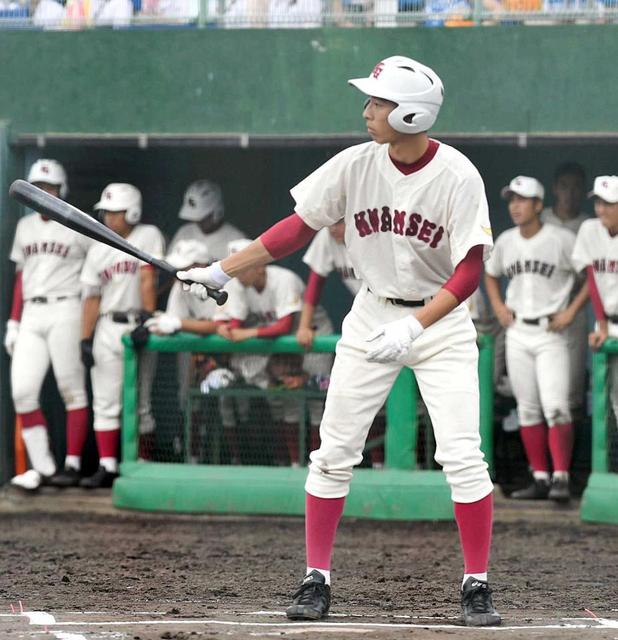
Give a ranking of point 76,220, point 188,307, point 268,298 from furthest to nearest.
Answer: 1. point 188,307
2. point 268,298
3. point 76,220

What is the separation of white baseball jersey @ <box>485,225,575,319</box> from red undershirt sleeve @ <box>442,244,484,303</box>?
12.4 feet

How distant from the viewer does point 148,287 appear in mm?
8812

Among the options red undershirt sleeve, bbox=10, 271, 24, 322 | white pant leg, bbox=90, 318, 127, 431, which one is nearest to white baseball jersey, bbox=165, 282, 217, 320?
white pant leg, bbox=90, 318, 127, 431

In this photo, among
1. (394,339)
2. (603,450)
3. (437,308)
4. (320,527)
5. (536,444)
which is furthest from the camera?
(536,444)

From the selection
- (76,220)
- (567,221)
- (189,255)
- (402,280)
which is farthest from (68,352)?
(402,280)

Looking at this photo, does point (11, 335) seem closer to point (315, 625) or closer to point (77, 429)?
point (77, 429)

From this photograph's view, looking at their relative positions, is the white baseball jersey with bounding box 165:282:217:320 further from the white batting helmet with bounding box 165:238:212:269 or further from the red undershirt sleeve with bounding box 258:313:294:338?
the red undershirt sleeve with bounding box 258:313:294:338

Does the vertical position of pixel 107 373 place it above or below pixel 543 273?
below

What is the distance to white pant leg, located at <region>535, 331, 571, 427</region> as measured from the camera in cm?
840

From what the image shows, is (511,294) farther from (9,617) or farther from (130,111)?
(9,617)

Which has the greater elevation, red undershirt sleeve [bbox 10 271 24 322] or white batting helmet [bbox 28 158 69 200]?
white batting helmet [bbox 28 158 69 200]

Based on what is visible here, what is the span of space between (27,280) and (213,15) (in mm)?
1975

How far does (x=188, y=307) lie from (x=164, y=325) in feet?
2.05

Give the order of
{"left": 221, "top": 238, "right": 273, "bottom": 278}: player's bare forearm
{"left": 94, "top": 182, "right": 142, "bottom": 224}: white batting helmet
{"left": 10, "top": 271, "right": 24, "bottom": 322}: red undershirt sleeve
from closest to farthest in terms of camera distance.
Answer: {"left": 221, "top": 238, "right": 273, "bottom": 278}: player's bare forearm
{"left": 94, "top": 182, "right": 142, "bottom": 224}: white batting helmet
{"left": 10, "top": 271, "right": 24, "bottom": 322}: red undershirt sleeve
